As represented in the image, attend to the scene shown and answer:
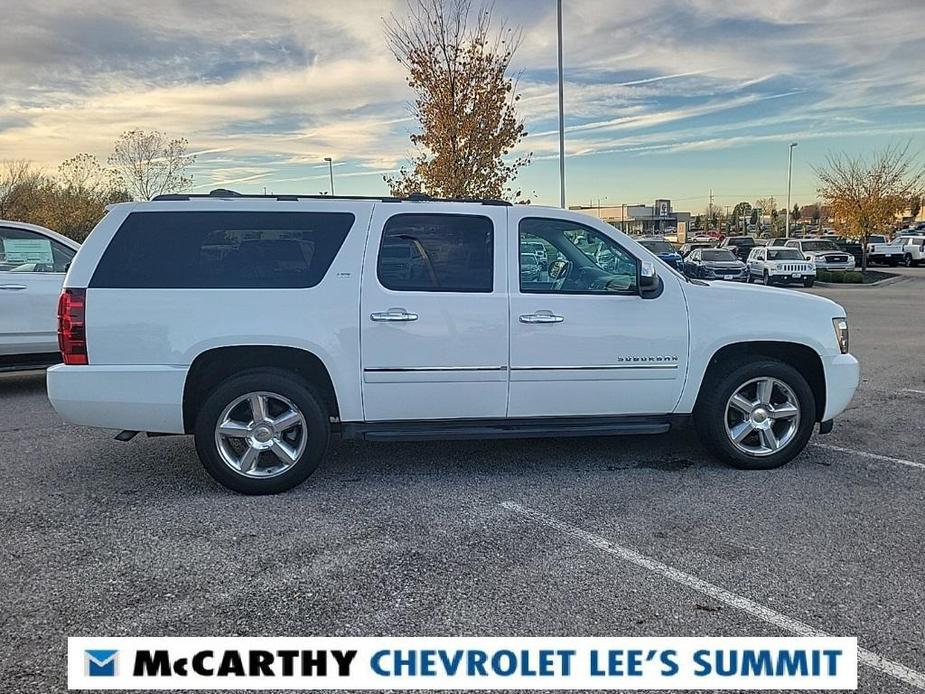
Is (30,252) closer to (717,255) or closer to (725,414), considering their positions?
(725,414)

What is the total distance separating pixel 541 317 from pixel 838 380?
2.24 metres

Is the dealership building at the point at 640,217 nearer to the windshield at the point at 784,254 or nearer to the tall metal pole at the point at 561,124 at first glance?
the windshield at the point at 784,254

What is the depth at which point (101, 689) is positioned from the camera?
279 cm

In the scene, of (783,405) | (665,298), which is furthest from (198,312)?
(783,405)

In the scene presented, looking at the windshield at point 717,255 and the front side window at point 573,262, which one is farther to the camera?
the windshield at point 717,255

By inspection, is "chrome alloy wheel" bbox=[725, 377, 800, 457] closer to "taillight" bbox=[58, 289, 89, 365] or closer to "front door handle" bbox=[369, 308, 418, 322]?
"front door handle" bbox=[369, 308, 418, 322]

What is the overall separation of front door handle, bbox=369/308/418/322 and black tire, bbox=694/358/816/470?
7.01ft

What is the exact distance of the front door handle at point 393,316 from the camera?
4.74 metres

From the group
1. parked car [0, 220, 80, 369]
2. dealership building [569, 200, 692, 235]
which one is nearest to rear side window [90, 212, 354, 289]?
parked car [0, 220, 80, 369]

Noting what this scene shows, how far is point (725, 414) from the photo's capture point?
5211 millimetres

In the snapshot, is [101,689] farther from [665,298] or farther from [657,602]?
[665,298]

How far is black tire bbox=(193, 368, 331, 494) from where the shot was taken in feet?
15.3

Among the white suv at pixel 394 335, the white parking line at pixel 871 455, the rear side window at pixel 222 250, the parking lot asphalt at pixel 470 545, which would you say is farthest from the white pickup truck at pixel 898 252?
the rear side window at pixel 222 250

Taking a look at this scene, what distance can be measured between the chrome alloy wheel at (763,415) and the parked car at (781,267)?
73.8 ft
